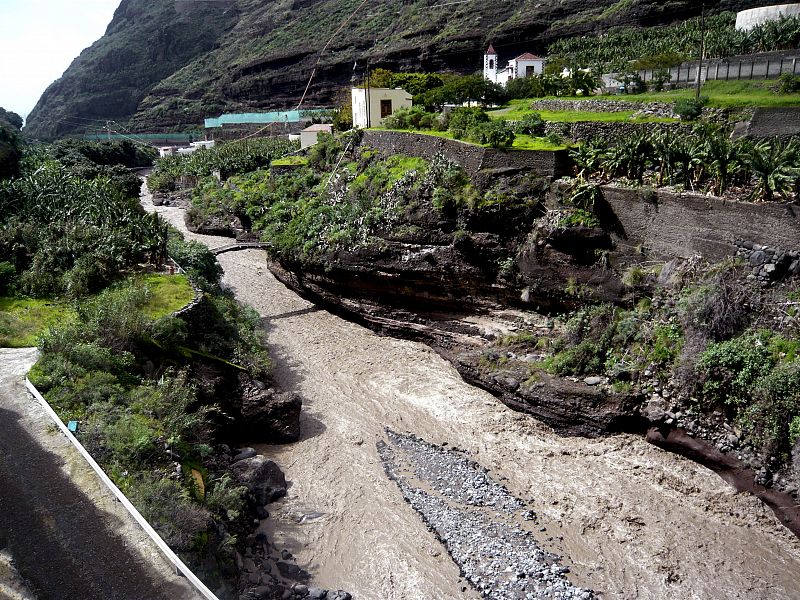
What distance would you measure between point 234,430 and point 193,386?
259 cm

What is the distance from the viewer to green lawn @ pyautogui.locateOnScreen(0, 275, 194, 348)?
16.5m

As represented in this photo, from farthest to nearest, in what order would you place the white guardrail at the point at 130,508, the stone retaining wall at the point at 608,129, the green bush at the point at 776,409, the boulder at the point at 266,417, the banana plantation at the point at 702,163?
the stone retaining wall at the point at 608,129
the boulder at the point at 266,417
the banana plantation at the point at 702,163
the green bush at the point at 776,409
the white guardrail at the point at 130,508

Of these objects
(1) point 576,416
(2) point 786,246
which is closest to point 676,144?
(2) point 786,246

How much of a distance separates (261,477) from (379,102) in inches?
1179

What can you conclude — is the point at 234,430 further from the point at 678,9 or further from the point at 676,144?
the point at 678,9

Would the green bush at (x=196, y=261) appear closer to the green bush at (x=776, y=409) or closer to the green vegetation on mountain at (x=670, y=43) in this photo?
the green bush at (x=776, y=409)

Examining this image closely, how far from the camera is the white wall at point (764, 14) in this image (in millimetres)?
32250

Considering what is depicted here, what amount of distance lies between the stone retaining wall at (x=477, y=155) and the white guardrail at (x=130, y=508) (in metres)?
16.2

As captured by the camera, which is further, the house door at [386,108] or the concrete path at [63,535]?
the house door at [386,108]

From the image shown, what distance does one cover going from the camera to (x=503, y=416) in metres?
18.1

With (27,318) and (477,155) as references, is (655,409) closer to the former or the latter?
(477,155)

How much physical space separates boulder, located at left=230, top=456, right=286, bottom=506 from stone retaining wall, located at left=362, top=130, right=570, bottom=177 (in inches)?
528

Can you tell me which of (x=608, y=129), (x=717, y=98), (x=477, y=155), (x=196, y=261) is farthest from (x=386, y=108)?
(x=717, y=98)

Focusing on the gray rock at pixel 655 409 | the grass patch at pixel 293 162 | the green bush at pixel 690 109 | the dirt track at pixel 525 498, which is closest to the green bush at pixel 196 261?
the dirt track at pixel 525 498
